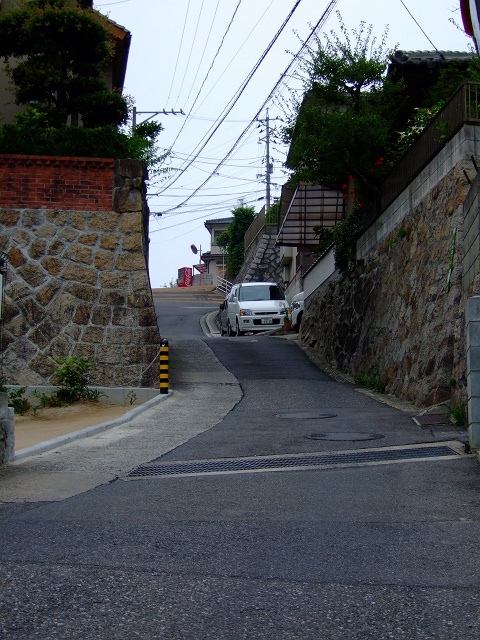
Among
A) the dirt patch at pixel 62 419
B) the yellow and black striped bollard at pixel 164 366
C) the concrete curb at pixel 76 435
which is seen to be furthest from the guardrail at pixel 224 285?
the concrete curb at pixel 76 435

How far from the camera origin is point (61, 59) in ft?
57.5

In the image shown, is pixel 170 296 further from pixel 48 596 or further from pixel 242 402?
pixel 48 596

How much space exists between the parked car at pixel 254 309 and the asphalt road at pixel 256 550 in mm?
21113

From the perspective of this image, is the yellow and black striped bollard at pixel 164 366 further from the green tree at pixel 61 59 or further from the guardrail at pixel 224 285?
the guardrail at pixel 224 285

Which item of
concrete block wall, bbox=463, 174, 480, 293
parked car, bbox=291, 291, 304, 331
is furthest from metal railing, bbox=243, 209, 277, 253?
concrete block wall, bbox=463, 174, 480, 293

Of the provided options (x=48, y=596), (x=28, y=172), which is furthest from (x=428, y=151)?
(x=48, y=596)

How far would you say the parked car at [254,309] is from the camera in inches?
1238

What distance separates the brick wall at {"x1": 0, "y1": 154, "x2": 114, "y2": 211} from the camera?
53.4 ft

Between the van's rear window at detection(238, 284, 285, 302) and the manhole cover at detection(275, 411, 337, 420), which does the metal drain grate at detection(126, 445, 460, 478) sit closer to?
the manhole cover at detection(275, 411, 337, 420)

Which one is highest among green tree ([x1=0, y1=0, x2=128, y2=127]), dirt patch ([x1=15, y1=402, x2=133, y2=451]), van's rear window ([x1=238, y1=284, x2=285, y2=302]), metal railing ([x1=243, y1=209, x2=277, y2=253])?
metal railing ([x1=243, y1=209, x2=277, y2=253])

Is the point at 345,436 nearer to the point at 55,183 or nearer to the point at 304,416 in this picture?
the point at 304,416

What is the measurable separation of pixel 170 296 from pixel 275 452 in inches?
2095

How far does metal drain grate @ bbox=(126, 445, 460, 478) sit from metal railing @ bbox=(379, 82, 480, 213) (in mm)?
7330

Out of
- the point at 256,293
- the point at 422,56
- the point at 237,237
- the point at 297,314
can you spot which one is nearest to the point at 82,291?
the point at 422,56
